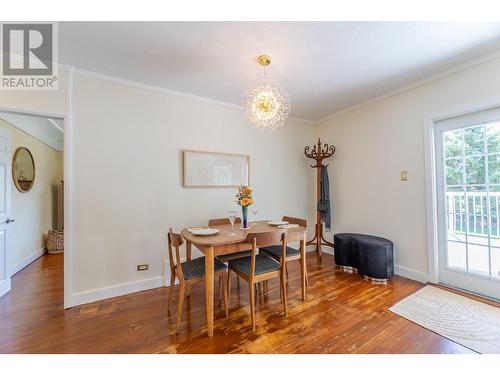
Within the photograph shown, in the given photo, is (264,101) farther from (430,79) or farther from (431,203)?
(431,203)

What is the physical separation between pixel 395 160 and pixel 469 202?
0.92 m

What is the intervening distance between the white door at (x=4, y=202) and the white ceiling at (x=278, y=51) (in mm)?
1385

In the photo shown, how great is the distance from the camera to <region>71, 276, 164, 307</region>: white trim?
223 cm

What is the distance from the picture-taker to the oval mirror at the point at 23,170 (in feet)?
10.7

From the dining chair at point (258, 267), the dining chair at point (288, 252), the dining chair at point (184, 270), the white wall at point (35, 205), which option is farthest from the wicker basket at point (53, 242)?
the dining chair at point (288, 252)

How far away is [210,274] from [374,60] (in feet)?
8.76

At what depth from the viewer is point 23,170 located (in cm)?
348

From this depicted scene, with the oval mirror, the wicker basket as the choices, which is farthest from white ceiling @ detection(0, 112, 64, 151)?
the wicker basket

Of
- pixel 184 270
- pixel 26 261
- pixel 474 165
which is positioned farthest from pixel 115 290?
pixel 474 165
